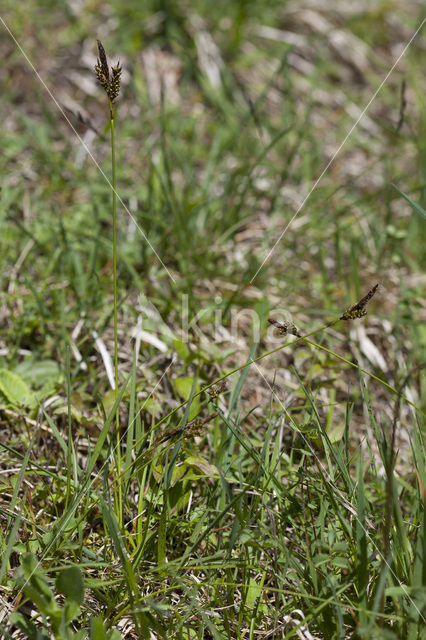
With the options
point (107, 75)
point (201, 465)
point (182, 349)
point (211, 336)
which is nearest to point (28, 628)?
point (201, 465)

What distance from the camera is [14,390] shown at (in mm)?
1742

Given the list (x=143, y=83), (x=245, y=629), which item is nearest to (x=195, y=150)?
(x=143, y=83)

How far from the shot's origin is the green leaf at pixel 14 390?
1.72 metres

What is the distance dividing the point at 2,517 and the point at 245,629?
2.00 feet

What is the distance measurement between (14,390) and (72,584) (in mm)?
717

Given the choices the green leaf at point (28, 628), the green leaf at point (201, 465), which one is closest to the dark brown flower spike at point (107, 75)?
the green leaf at point (201, 465)

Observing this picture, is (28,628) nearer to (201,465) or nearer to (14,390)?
(201,465)

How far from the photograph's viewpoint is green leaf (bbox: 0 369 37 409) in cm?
172

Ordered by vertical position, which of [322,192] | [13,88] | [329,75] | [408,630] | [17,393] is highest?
[329,75]

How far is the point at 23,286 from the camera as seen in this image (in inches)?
89.1

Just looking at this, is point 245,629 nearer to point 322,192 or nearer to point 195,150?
point 322,192

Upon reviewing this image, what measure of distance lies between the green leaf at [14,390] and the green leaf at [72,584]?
649 mm

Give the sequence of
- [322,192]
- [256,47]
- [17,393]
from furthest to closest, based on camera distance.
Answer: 1. [256,47]
2. [322,192]
3. [17,393]

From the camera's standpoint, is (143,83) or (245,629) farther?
(143,83)
